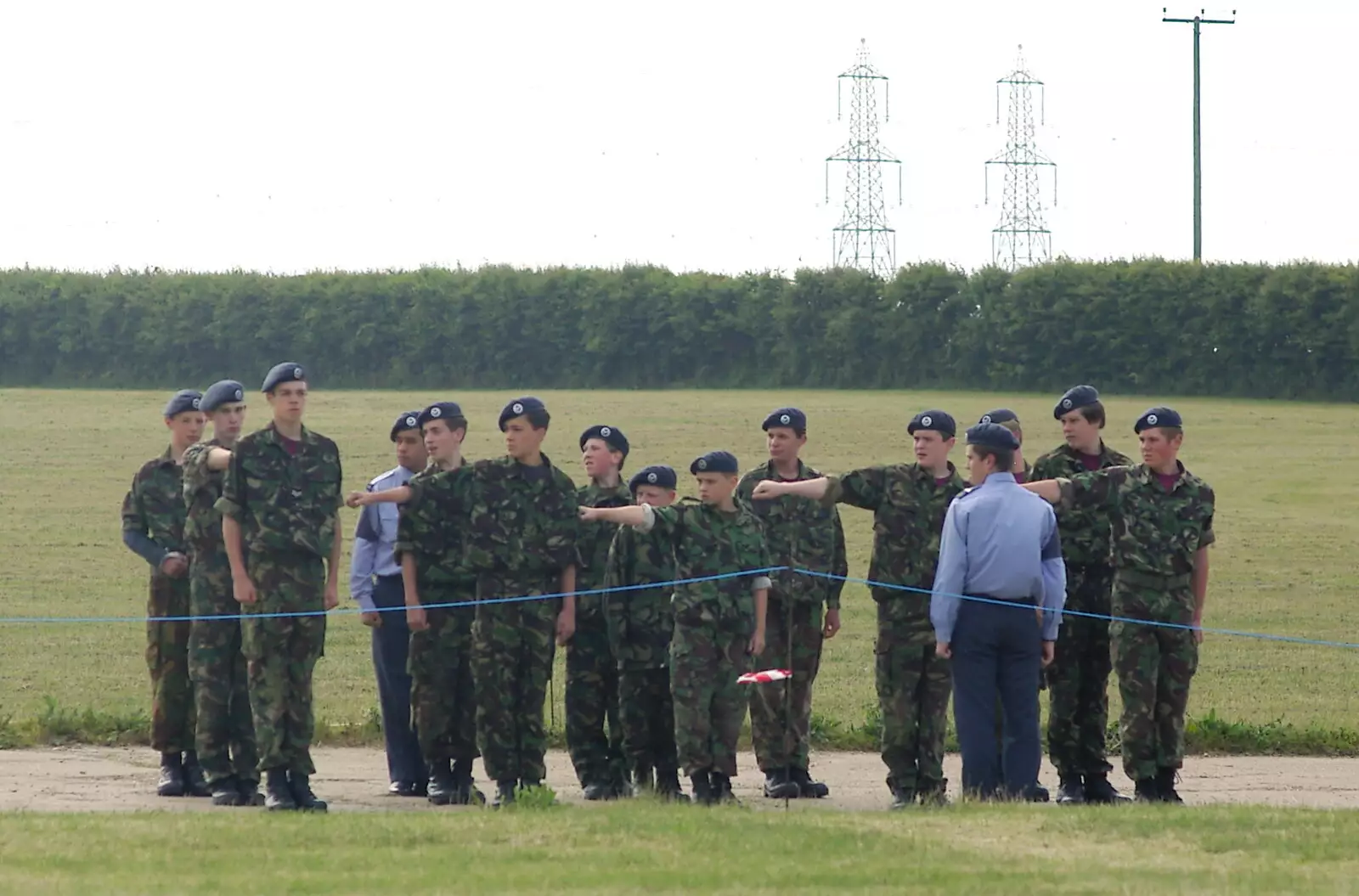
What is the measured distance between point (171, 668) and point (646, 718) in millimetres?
2480

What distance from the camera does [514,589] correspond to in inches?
402

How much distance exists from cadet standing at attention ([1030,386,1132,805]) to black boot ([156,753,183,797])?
14.7ft

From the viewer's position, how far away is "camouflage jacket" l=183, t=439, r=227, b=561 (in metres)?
10.4

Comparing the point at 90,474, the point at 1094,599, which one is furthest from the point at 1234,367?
the point at 1094,599

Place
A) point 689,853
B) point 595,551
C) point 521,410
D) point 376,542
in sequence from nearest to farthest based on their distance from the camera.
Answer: point 689,853 → point 521,410 → point 595,551 → point 376,542

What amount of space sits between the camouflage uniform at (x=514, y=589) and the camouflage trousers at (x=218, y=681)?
1.17 meters

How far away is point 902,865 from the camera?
7855mm

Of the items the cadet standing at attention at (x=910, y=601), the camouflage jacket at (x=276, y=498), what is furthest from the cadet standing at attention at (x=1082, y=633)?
the camouflage jacket at (x=276, y=498)

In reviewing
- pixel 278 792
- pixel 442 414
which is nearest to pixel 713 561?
pixel 442 414

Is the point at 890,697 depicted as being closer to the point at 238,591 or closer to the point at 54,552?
the point at 238,591

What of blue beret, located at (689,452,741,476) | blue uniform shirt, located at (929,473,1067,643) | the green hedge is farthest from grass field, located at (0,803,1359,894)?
the green hedge

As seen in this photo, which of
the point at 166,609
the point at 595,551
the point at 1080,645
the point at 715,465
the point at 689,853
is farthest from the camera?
the point at 1080,645

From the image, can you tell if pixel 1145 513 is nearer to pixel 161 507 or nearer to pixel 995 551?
pixel 995 551

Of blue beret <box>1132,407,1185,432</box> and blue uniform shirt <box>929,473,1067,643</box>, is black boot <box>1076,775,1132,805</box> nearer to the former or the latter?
blue uniform shirt <box>929,473,1067,643</box>
